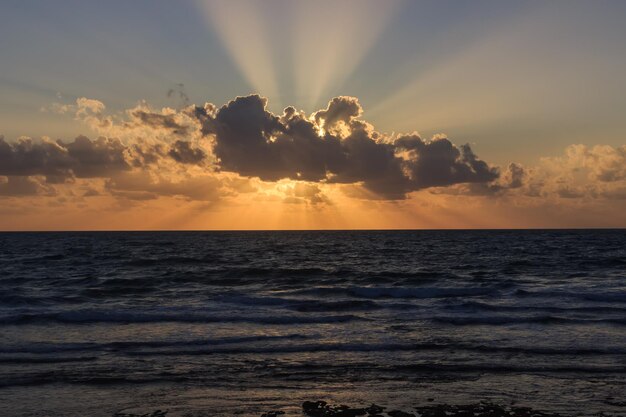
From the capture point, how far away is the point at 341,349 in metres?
20.2

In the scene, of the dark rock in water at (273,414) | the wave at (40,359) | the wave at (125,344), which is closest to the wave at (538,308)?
the wave at (125,344)

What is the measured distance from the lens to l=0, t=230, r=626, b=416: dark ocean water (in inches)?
558

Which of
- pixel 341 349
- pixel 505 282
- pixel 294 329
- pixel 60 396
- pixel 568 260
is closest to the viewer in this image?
pixel 60 396

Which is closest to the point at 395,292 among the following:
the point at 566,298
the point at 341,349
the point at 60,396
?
the point at 566,298

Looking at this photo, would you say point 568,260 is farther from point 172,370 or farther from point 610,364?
point 172,370

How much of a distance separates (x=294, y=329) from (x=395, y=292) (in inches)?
584

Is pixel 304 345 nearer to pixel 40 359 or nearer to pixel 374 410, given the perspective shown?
pixel 374 410

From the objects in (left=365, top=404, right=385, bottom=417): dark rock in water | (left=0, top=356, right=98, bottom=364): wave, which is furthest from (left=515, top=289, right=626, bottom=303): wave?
(left=0, top=356, right=98, bottom=364): wave

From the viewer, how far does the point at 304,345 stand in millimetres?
21031

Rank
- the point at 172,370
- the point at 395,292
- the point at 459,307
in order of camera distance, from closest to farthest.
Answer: the point at 172,370, the point at 459,307, the point at 395,292

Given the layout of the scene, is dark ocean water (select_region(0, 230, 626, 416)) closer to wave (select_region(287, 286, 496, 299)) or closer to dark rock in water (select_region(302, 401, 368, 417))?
wave (select_region(287, 286, 496, 299))

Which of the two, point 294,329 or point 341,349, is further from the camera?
point 294,329

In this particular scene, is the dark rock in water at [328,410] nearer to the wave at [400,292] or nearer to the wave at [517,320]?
A: the wave at [517,320]

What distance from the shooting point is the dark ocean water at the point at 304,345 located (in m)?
14.2
